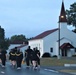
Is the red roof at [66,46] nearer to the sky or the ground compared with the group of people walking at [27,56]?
nearer to the sky

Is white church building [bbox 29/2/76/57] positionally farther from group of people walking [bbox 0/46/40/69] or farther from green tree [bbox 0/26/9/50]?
group of people walking [bbox 0/46/40/69]

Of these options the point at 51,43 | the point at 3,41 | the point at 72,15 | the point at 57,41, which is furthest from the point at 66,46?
the point at 3,41

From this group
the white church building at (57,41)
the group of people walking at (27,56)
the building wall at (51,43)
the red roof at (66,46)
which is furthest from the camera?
the building wall at (51,43)

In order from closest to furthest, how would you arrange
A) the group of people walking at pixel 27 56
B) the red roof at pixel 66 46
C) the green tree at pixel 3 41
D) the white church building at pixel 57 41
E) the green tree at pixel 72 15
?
the group of people walking at pixel 27 56 < the red roof at pixel 66 46 < the white church building at pixel 57 41 < the green tree at pixel 72 15 < the green tree at pixel 3 41

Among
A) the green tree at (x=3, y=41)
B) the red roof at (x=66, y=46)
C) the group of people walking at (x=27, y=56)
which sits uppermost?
the green tree at (x=3, y=41)

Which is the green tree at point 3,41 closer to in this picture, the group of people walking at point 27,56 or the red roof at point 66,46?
the red roof at point 66,46

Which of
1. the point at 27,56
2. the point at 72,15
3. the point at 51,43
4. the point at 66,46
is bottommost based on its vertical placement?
the point at 27,56

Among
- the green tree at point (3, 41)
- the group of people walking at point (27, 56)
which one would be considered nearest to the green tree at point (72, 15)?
the green tree at point (3, 41)

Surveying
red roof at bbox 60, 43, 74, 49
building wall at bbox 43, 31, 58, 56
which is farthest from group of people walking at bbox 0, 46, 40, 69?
building wall at bbox 43, 31, 58, 56

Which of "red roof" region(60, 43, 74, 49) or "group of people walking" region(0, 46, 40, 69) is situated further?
"red roof" region(60, 43, 74, 49)

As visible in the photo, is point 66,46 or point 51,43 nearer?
point 66,46

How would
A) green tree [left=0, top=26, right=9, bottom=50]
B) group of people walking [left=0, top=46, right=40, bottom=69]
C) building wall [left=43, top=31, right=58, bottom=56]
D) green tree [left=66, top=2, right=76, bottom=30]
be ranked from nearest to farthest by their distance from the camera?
1. group of people walking [left=0, top=46, right=40, bottom=69]
2. building wall [left=43, top=31, right=58, bottom=56]
3. green tree [left=66, top=2, right=76, bottom=30]
4. green tree [left=0, top=26, right=9, bottom=50]

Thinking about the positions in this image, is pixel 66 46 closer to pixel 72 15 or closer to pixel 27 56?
pixel 72 15

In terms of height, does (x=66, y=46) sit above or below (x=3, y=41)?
below
